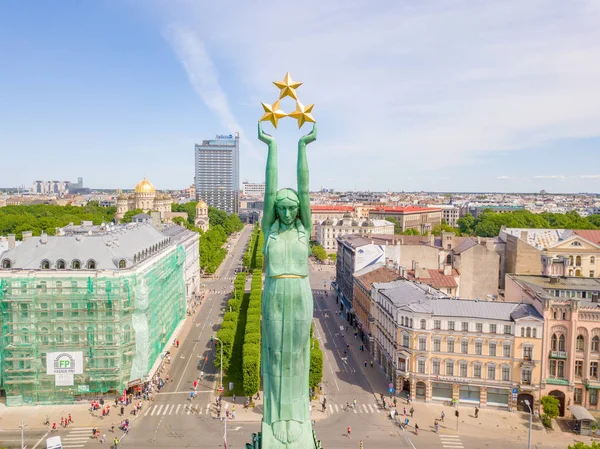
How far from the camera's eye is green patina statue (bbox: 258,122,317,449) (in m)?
Result: 22.2

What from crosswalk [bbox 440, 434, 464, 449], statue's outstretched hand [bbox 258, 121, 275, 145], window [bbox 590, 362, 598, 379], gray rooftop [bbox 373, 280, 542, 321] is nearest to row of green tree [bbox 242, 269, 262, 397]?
gray rooftop [bbox 373, 280, 542, 321]

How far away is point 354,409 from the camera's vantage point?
5044 cm

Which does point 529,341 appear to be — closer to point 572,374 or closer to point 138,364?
point 572,374

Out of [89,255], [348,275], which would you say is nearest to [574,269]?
[348,275]

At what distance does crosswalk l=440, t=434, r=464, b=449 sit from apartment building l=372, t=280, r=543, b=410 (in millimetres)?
6872

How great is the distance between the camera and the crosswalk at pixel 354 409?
49.8m

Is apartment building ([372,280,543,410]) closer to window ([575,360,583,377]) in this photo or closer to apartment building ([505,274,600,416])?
apartment building ([505,274,600,416])

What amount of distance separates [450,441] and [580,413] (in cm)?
1254

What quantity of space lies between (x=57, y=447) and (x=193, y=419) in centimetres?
1218

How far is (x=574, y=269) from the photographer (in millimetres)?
94125

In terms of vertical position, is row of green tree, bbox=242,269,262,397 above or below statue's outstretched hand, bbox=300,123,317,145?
below

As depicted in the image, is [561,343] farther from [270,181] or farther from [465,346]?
[270,181]

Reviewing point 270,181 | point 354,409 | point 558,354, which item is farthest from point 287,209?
point 558,354

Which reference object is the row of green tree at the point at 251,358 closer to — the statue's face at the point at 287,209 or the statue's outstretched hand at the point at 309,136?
the statue's face at the point at 287,209
